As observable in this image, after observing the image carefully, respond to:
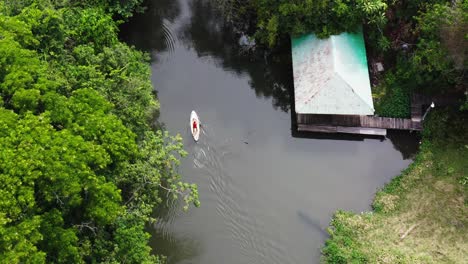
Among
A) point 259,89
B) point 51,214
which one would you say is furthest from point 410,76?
point 51,214

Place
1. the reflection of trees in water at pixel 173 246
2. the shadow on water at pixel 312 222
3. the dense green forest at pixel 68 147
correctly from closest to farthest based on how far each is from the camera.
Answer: the dense green forest at pixel 68 147
the reflection of trees in water at pixel 173 246
the shadow on water at pixel 312 222

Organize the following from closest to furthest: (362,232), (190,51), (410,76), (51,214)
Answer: (51,214)
(362,232)
(410,76)
(190,51)

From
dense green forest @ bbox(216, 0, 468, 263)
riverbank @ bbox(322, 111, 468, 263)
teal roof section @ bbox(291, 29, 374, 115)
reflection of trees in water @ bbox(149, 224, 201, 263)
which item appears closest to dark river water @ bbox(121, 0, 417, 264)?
reflection of trees in water @ bbox(149, 224, 201, 263)

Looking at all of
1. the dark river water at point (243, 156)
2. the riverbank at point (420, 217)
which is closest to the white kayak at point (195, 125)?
the dark river water at point (243, 156)

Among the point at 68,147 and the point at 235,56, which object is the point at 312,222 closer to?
the point at 235,56

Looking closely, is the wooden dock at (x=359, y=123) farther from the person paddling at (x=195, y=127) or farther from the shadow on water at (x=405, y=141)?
the person paddling at (x=195, y=127)

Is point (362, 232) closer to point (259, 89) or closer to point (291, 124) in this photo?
point (291, 124)

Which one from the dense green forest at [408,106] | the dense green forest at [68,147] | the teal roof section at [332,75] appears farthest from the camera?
Result: the teal roof section at [332,75]
